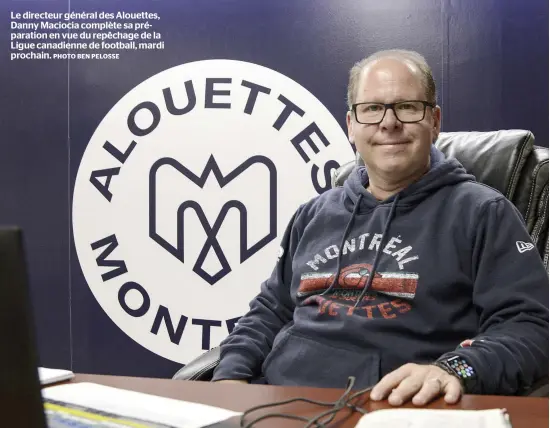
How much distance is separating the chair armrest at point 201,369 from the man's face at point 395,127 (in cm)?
64

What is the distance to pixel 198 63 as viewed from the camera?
130 inches

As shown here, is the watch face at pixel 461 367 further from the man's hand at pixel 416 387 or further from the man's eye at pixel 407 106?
the man's eye at pixel 407 106

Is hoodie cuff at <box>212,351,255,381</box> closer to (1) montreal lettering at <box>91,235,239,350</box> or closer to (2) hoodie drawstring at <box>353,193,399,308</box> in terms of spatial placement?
(2) hoodie drawstring at <box>353,193,399,308</box>

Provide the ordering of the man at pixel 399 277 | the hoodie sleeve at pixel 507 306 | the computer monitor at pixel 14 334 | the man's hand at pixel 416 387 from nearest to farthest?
1. the computer monitor at pixel 14 334
2. the man's hand at pixel 416 387
3. the hoodie sleeve at pixel 507 306
4. the man at pixel 399 277

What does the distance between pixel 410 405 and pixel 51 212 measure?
262 centimetres

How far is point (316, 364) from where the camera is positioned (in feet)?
5.60

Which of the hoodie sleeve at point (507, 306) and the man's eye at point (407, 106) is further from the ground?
the man's eye at point (407, 106)

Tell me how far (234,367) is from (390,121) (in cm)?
71

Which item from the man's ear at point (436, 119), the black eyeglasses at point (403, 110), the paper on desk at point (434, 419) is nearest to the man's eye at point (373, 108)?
the black eyeglasses at point (403, 110)

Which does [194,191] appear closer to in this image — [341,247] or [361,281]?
[341,247]

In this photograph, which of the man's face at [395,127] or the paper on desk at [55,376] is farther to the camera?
the man's face at [395,127]

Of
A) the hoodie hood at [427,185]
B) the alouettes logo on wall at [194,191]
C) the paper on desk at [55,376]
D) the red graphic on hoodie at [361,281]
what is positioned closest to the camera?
the paper on desk at [55,376]

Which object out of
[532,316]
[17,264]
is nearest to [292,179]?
[532,316]

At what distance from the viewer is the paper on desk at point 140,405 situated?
3.38 feet
